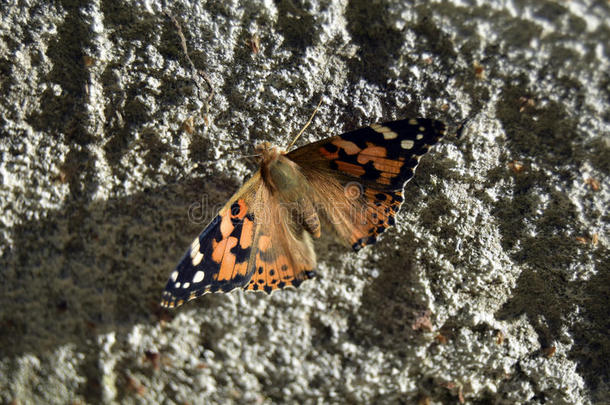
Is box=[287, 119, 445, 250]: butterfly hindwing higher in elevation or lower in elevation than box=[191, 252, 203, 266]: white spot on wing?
higher

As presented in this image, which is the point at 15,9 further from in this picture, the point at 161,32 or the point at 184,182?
the point at 184,182

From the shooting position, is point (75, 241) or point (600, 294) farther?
point (75, 241)

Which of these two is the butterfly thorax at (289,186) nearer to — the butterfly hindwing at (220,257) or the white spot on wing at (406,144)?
the butterfly hindwing at (220,257)

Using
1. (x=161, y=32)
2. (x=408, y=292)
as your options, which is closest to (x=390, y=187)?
(x=408, y=292)

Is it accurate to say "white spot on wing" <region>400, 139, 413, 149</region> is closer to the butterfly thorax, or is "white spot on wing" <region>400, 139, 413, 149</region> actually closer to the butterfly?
the butterfly

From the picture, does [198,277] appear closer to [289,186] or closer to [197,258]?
[197,258]

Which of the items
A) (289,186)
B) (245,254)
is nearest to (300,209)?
(289,186)

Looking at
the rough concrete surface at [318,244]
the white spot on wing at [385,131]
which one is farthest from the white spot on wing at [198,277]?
the white spot on wing at [385,131]

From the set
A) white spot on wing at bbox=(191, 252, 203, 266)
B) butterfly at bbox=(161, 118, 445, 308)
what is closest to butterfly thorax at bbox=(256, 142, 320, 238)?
butterfly at bbox=(161, 118, 445, 308)
